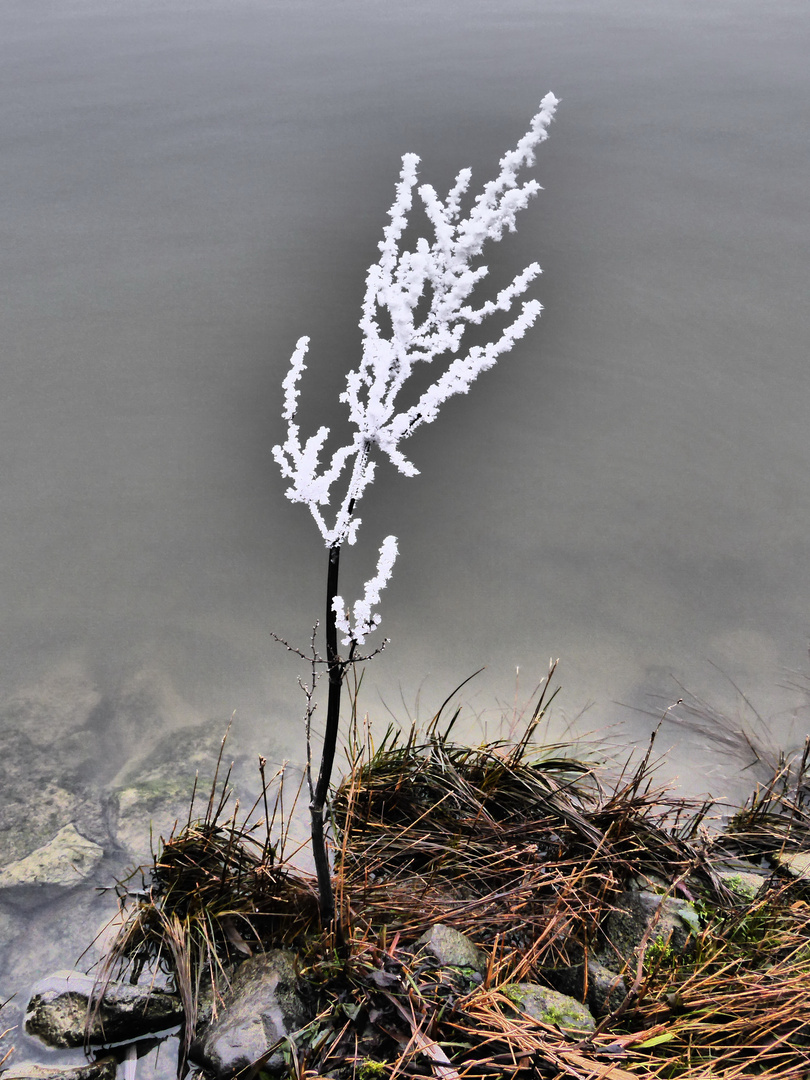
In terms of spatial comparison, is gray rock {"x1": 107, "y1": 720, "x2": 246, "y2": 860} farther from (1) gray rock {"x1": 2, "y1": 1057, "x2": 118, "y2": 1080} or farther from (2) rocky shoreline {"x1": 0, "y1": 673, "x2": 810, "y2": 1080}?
(1) gray rock {"x1": 2, "y1": 1057, "x2": 118, "y2": 1080}

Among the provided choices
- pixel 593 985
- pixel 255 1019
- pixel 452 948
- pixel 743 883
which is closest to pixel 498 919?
pixel 452 948

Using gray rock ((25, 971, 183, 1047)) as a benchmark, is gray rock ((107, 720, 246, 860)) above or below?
above

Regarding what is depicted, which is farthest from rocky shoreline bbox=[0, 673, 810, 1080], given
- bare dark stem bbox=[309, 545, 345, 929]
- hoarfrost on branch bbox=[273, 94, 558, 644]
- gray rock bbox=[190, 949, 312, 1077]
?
hoarfrost on branch bbox=[273, 94, 558, 644]

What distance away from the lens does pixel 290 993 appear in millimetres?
1889

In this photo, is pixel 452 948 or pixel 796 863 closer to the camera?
pixel 452 948

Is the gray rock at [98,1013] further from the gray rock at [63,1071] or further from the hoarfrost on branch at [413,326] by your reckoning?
the hoarfrost on branch at [413,326]

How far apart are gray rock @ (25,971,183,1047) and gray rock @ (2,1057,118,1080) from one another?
0.17 feet

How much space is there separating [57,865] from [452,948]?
123 cm

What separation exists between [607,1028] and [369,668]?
57.5 inches

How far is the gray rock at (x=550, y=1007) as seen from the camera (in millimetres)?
1821

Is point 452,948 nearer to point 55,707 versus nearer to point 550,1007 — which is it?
point 550,1007

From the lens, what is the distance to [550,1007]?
1850mm

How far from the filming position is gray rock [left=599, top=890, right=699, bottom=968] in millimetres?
2053

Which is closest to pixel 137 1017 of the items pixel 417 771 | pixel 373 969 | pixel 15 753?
pixel 373 969
